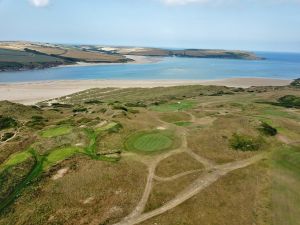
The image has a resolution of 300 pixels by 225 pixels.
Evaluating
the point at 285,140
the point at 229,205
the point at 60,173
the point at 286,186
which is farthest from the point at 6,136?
the point at 285,140

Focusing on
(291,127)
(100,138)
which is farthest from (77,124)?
(291,127)

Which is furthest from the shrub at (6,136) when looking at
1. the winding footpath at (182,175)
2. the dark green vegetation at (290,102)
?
the dark green vegetation at (290,102)

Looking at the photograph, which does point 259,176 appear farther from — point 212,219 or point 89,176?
point 89,176

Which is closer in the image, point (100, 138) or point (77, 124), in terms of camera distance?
point (100, 138)

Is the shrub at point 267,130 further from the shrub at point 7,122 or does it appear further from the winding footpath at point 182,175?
the shrub at point 7,122

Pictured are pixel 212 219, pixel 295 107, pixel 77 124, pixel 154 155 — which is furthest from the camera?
pixel 295 107

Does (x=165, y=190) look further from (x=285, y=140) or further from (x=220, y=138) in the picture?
(x=285, y=140)

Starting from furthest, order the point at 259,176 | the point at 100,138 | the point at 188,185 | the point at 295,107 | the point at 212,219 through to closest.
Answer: the point at 295,107, the point at 100,138, the point at 259,176, the point at 188,185, the point at 212,219
